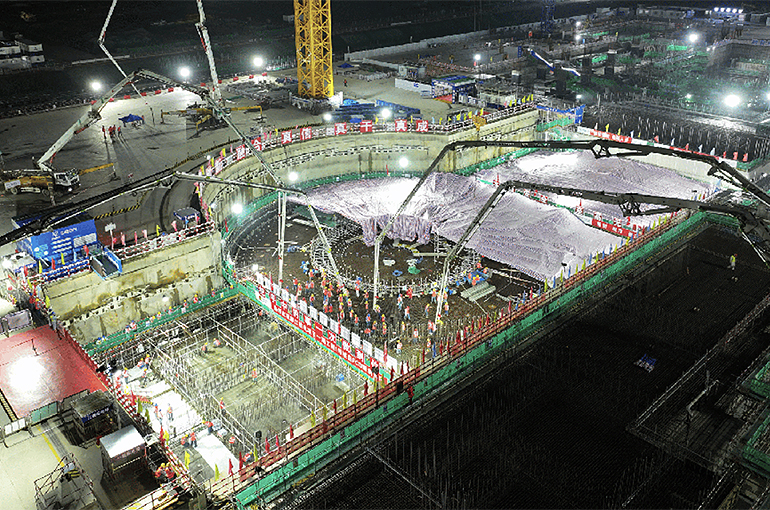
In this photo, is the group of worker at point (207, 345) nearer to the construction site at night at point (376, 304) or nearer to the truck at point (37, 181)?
the construction site at night at point (376, 304)

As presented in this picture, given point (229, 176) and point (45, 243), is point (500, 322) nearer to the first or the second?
point (45, 243)

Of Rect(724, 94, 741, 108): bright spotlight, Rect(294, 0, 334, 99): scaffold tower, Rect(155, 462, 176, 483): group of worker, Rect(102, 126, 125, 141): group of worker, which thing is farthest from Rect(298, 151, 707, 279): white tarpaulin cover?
Rect(724, 94, 741, 108): bright spotlight

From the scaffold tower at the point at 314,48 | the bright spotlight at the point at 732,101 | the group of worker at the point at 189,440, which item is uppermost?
the scaffold tower at the point at 314,48

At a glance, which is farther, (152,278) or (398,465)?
(152,278)

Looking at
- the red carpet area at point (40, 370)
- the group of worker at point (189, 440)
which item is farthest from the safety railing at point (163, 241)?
the group of worker at point (189, 440)

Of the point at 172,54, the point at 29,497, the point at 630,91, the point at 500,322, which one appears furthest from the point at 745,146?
the point at 172,54

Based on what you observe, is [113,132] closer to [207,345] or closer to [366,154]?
[366,154]

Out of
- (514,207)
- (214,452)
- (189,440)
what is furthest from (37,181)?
(514,207)

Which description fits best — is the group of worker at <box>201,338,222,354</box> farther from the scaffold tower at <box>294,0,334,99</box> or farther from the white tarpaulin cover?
the scaffold tower at <box>294,0,334,99</box>
